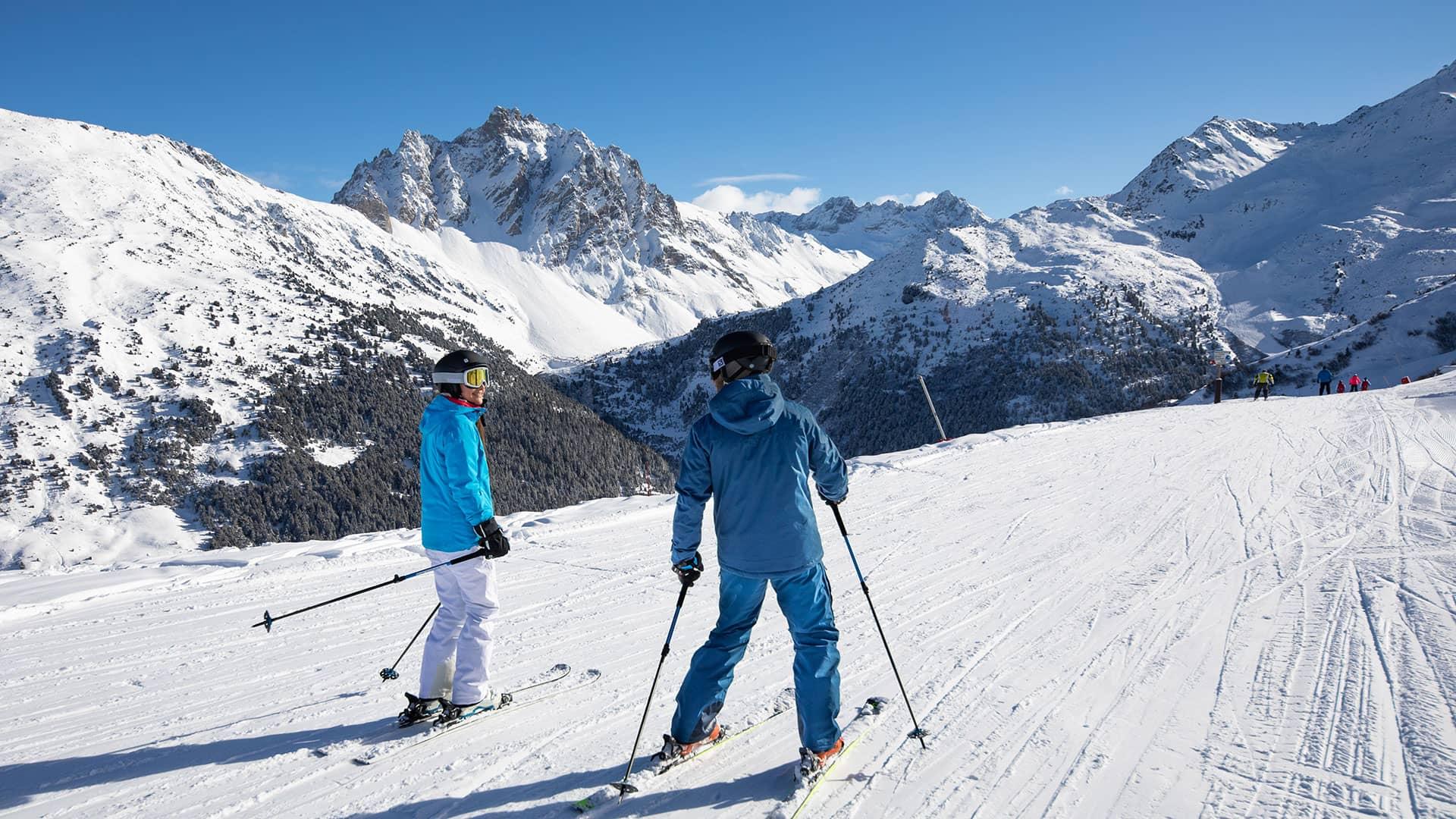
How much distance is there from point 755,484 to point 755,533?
0.25 m

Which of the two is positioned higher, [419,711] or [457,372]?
[457,372]

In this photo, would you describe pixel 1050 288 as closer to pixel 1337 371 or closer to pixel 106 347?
pixel 1337 371

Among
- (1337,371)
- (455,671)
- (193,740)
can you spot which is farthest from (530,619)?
(1337,371)

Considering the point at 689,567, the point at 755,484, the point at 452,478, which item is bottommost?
the point at 689,567

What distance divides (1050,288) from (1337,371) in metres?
70.0

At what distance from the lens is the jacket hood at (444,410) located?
14.5 feet

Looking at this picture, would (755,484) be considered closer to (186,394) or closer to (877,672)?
(877,672)

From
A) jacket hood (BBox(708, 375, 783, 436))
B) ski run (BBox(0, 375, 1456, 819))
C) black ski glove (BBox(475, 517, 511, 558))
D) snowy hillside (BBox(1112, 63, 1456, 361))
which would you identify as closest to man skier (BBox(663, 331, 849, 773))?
jacket hood (BBox(708, 375, 783, 436))

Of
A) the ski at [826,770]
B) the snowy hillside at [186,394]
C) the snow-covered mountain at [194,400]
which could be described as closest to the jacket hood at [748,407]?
the ski at [826,770]

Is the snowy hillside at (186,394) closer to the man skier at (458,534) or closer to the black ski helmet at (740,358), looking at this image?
the man skier at (458,534)

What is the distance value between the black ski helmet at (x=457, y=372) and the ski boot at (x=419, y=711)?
1.88 metres

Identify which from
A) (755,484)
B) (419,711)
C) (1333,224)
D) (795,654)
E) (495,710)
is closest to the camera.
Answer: (755,484)

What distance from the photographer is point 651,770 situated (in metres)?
3.81

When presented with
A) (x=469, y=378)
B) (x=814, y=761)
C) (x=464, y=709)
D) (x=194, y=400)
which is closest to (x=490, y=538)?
(x=469, y=378)
